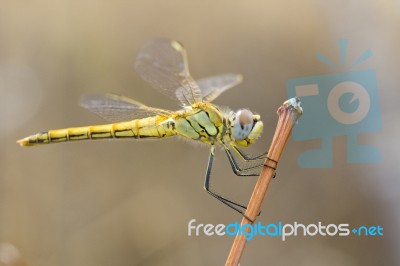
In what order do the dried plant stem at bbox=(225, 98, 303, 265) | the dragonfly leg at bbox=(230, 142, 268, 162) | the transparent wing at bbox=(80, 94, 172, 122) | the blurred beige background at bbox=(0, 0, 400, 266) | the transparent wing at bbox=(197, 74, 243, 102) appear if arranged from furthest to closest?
the blurred beige background at bbox=(0, 0, 400, 266), the transparent wing at bbox=(80, 94, 172, 122), the transparent wing at bbox=(197, 74, 243, 102), the dragonfly leg at bbox=(230, 142, 268, 162), the dried plant stem at bbox=(225, 98, 303, 265)

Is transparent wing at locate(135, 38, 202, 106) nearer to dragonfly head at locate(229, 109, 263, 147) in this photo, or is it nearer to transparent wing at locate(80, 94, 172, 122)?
transparent wing at locate(80, 94, 172, 122)

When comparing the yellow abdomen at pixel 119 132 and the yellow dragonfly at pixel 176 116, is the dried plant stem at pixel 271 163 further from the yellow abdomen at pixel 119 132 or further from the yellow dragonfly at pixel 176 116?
the yellow abdomen at pixel 119 132

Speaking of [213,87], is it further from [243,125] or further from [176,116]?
[243,125]

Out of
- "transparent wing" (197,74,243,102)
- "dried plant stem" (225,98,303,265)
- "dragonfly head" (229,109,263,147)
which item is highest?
"transparent wing" (197,74,243,102)

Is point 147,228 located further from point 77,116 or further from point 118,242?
point 77,116

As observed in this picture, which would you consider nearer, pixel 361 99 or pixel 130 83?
pixel 361 99

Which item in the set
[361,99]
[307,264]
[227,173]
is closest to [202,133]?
[227,173]

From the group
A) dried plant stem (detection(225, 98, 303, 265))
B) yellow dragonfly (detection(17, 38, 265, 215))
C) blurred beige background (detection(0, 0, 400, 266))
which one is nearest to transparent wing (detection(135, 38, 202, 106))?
yellow dragonfly (detection(17, 38, 265, 215))
